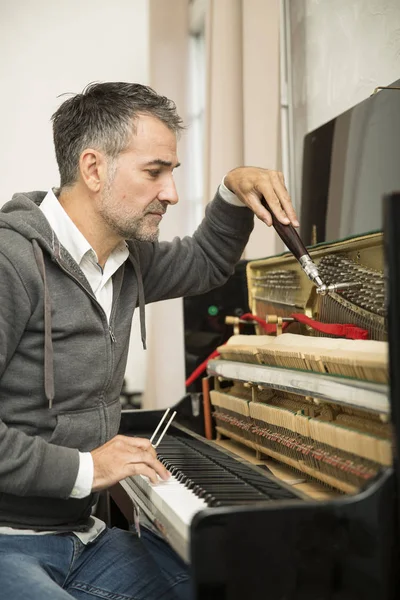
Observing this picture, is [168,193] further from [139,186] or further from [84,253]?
[84,253]

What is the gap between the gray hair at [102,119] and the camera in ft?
6.73

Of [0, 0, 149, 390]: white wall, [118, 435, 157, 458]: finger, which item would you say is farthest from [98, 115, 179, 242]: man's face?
[0, 0, 149, 390]: white wall

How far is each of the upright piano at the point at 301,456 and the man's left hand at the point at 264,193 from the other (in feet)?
0.43

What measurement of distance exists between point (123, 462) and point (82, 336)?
0.37 meters

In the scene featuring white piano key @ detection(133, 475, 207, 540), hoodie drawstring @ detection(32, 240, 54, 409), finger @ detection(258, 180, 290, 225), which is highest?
finger @ detection(258, 180, 290, 225)

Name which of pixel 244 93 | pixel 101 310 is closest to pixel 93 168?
pixel 101 310

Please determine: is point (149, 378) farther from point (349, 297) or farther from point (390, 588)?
point (390, 588)

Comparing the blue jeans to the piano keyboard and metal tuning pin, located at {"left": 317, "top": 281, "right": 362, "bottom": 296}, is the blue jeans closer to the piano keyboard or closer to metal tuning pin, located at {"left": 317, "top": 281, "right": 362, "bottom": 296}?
the piano keyboard

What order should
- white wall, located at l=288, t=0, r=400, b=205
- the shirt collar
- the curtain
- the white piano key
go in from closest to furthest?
the white piano key < the shirt collar < white wall, located at l=288, t=0, r=400, b=205 < the curtain

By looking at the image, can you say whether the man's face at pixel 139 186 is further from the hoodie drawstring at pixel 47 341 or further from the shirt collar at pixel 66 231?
the hoodie drawstring at pixel 47 341

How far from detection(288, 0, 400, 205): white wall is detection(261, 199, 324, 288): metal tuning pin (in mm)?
1159

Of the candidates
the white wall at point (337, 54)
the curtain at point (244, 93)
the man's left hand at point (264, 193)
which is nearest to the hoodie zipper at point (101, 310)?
the man's left hand at point (264, 193)

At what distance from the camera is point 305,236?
276cm

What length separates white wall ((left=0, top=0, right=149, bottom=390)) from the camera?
5344mm
